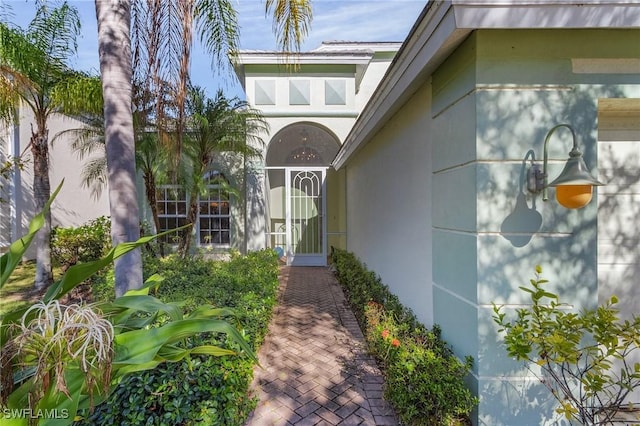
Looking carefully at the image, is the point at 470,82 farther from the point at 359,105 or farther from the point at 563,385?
the point at 359,105

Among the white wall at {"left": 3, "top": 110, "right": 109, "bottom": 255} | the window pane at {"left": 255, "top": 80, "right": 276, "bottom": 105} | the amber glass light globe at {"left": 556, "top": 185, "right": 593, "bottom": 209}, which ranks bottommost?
the amber glass light globe at {"left": 556, "top": 185, "right": 593, "bottom": 209}

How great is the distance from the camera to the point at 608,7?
7.11 feet

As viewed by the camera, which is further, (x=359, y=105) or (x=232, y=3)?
(x=359, y=105)

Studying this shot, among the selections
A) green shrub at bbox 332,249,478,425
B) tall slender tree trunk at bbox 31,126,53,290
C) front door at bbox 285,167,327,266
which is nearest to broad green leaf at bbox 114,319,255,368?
green shrub at bbox 332,249,478,425

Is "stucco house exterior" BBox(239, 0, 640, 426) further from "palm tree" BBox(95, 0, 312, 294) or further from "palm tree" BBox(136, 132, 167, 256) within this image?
"palm tree" BBox(136, 132, 167, 256)

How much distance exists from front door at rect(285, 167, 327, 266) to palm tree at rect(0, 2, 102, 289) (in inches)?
237

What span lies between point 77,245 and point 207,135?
4790 millimetres

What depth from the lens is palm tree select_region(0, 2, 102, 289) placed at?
6074mm

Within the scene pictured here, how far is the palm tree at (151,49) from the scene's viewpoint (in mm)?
3326

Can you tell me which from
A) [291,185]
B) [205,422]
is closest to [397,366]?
[205,422]

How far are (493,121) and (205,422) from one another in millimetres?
3309

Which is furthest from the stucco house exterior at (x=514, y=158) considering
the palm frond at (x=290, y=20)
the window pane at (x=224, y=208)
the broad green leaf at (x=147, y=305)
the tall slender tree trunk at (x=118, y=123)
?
the window pane at (x=224, y=208)

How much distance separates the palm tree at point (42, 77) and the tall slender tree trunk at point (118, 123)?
4.43 meters

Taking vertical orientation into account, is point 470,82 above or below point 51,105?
below
